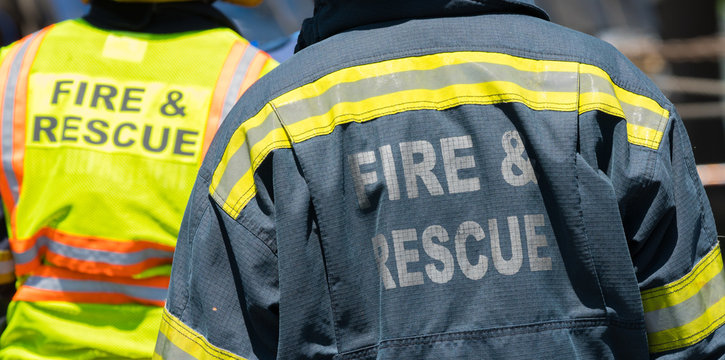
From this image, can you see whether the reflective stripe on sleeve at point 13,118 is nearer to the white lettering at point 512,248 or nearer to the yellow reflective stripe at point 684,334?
the white lettering at point 512,248

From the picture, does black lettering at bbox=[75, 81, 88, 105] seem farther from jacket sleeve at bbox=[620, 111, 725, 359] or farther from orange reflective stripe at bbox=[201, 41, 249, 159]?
jacket sleeve at bbox=[620, 111, 725, 359]

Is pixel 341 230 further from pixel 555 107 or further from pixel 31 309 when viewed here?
pixel 31 309

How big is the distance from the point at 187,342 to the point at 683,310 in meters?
0.78

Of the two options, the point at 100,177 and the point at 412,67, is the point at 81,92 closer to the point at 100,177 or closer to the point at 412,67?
the point at 100,177

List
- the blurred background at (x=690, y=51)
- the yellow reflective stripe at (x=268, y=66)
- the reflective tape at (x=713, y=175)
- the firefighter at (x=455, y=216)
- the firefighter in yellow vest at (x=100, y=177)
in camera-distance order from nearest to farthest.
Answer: the firefighter at (x=455, y=216), the firefighter in yellow vest at (x=100, y=177), the yellow reflective stripe at (x=268, y=66), the reflective tape at (x=713, y=175), the blurred background at (x=690, y=51)

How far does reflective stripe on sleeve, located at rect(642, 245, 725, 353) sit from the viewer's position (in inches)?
53.9

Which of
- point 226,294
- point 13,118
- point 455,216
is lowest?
point 226,294

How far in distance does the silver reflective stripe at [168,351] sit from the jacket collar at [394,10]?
1.84 ft

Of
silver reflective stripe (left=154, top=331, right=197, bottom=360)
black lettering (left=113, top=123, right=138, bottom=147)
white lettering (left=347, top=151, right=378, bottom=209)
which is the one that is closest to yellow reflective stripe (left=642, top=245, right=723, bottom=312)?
white lettering (left=347, top=151, right=378, bottom=209)

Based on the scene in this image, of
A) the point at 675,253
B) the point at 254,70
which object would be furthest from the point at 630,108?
the point at 254,70

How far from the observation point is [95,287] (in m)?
2.09

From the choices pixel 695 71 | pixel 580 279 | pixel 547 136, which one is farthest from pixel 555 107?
pixel 695 71

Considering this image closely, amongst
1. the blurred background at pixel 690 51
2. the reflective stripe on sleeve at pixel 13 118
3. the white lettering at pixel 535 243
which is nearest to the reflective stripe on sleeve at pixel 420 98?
the white lettering at pixel 535 243

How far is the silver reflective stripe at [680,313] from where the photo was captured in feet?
4.52
